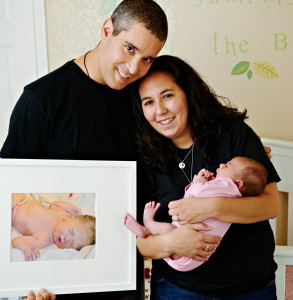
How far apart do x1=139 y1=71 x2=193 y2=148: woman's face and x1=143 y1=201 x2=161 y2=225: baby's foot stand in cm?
23

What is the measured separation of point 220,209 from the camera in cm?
131

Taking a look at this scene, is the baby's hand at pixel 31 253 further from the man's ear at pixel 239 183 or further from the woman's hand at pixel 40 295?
the man's ear at pixel 239 183

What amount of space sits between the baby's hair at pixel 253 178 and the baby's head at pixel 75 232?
48 cm

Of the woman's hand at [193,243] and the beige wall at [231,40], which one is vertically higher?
the beige wall at [231,40]

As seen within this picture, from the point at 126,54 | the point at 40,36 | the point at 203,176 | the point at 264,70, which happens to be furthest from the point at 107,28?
the point at 264,70

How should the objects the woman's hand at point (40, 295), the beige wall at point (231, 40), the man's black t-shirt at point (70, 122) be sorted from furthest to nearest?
the beige wall at point (231, 40) → the man's black t-shirt at point (70, 122) → the woman's hand at point (40, 295)

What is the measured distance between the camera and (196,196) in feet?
4.47

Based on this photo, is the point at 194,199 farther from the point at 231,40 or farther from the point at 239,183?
the point at 231,40

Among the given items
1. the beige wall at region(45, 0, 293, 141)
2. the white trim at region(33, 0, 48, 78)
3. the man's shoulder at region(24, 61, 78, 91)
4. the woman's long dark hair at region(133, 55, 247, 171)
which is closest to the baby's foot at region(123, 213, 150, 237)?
the woman's long dark hair at region(133, 55, 247, 171)

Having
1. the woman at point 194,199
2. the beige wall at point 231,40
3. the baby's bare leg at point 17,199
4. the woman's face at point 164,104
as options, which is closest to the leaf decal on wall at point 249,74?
the beige wall at point 231,40

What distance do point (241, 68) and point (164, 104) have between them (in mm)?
902

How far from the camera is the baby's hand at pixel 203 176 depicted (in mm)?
1407

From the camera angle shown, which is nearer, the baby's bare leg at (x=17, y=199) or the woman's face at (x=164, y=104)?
the baby's bare leg at (x=17, y=199)

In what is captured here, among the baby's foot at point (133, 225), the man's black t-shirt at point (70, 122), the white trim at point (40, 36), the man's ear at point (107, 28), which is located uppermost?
the white trim at point (40, 36)
